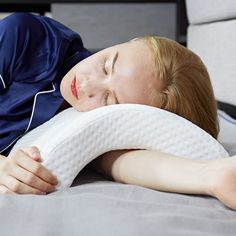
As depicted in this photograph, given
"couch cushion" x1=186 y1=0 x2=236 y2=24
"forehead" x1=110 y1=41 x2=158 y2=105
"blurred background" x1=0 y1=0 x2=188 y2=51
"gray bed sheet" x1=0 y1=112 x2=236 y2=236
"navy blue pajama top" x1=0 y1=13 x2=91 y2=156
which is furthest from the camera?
"blurred background" x1=0 y1=0 x2=188 y2=51

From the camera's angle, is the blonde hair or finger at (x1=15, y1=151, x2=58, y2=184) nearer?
finger at (x1=15, y1=151, x2=58, y2=184)

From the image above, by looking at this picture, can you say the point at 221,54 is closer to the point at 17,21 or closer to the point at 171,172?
the point at 17,21

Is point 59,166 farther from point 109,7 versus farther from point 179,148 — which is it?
point 109,7

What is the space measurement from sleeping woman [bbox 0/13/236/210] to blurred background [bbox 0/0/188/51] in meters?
1.33

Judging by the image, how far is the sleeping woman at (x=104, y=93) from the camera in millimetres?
696

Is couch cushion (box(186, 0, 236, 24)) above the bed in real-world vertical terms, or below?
below

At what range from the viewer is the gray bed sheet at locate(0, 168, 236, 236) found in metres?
0.56

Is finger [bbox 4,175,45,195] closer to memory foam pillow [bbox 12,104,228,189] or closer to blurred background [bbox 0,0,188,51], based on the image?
memory foam pillow [bbox 12,104,228,189]

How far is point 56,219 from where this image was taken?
59 centimetres

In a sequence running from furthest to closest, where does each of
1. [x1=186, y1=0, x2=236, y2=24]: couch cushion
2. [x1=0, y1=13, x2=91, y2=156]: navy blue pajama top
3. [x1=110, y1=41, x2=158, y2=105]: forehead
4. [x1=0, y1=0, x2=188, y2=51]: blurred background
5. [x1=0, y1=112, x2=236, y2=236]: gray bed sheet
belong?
[x1=0, y1=0, x2=188, y2=51]: blurred background, [x1=186, y1=0, x2=236, y2=24]: couch cushion, [x1=0, y1=13, x2=91, y2=156]: navy blue pajama top, [x1=110, y1=41, x2=158, y2=105]: forehead, [x1=0, y1=112, x2=236, y2=236]: gray bed sheet

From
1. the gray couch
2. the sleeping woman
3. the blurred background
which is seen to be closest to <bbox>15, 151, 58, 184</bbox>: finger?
the sleeping woman

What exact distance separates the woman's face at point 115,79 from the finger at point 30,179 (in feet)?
0.73

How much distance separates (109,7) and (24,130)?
5.27 ft

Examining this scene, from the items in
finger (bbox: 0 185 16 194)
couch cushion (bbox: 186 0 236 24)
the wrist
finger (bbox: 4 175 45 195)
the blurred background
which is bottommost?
the blurred background
